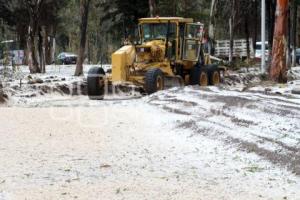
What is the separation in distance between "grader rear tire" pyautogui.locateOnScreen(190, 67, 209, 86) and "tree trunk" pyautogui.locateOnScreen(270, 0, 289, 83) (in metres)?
2.87

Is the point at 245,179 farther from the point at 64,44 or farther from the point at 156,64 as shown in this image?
the point at 64,44

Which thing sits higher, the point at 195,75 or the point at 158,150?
the point at 195,75

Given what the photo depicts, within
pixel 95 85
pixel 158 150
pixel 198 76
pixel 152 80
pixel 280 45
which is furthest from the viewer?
pixel 198 76

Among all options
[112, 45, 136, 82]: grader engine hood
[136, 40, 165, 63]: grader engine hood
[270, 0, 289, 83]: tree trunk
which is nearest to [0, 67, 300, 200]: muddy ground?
[112, 45, 136, 82]: grader engine hood

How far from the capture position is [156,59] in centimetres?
2239

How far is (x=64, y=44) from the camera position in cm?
8612

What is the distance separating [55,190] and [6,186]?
64cm

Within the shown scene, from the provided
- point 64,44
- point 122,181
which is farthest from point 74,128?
point 64,44

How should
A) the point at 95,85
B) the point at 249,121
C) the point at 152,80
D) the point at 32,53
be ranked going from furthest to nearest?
the point at 32,53, the point at 95,85, the point at 152,80, the point at 249,121

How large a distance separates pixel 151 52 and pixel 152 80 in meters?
1.89

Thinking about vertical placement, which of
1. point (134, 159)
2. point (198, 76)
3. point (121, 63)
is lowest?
point (134, 159)

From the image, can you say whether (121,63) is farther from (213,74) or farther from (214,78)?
(214,78)

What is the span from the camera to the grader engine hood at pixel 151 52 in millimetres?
22109

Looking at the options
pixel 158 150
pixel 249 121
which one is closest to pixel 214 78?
pixel 249 121
